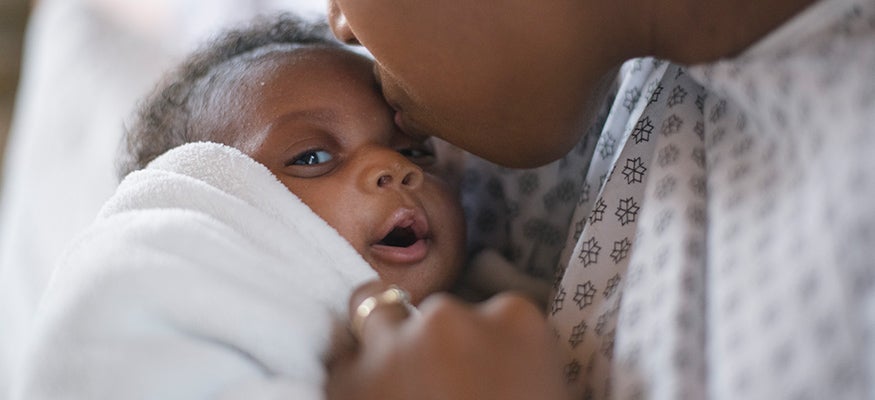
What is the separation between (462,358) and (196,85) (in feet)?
1.97

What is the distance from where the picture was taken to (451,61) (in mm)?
901

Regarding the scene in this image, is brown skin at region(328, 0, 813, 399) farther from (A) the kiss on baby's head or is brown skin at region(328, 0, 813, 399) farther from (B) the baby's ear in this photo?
(B) the baby's ear

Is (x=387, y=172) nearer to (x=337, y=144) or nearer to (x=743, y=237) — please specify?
(x=337, y=144)

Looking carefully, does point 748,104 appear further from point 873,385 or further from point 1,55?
point 1,55

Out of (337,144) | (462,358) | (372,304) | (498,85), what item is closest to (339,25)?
(337,144)

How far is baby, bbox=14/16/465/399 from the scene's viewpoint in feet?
2.64

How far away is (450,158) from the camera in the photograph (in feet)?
4.11

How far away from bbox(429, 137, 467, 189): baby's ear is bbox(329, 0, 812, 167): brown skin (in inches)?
9.3

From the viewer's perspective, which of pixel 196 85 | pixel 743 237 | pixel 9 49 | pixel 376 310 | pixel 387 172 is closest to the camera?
pixel 743 237

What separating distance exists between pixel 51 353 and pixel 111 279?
78 mm

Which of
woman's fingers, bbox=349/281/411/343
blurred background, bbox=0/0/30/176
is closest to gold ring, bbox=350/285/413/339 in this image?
woman's fingers, bbox=349/281/411/343

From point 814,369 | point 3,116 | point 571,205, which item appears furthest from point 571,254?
point 3,116

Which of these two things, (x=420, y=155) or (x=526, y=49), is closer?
(x=526, y=49)

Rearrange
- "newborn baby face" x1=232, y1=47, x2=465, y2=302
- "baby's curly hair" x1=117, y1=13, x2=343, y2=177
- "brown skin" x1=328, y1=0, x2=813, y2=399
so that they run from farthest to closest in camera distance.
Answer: "baby's curly hair" x1=117, y1=13, x2=343, y2=177, "newborn baby face" x1=232, y1=47, x2=465, y2=302, "brown skin" x1=328, y1=0, x2=813, y2=399
